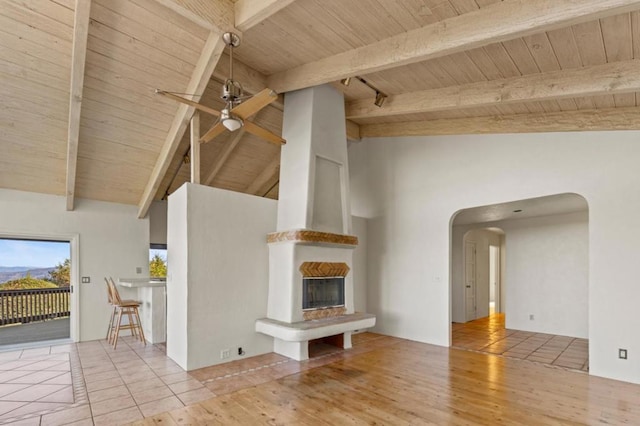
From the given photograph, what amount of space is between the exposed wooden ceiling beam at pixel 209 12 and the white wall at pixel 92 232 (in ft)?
14.9

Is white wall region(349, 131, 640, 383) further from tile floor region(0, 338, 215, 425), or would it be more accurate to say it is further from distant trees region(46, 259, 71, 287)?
distant trees region(46, 259, 71, 287)

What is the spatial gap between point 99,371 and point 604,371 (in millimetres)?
6408

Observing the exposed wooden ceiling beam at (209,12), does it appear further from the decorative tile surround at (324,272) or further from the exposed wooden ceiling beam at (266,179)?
the exposed wooden ceiling beam at (266,179)

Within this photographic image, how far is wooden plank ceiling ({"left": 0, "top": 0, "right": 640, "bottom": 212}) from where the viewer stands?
3191 millimetres

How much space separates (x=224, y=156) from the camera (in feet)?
21.6

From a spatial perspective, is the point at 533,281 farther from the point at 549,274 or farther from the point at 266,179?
the point at 266,179

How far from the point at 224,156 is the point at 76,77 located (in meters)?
2.92

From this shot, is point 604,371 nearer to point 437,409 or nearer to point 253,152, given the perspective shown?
point 437,409

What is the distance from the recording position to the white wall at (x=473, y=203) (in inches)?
167

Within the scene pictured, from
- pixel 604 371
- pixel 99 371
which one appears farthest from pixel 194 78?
pixel 604 371

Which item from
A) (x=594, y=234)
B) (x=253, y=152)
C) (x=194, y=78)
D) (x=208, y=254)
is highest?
(x=194, y=78)

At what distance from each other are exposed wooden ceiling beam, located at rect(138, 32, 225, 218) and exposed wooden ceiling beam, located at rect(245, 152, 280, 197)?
92.0 inches

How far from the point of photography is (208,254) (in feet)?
15.3

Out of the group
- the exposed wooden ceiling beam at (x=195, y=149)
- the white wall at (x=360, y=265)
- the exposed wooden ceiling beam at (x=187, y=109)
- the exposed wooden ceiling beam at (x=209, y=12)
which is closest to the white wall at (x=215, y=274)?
the exposed wooden ceiling beam at (x=195, y=149)
